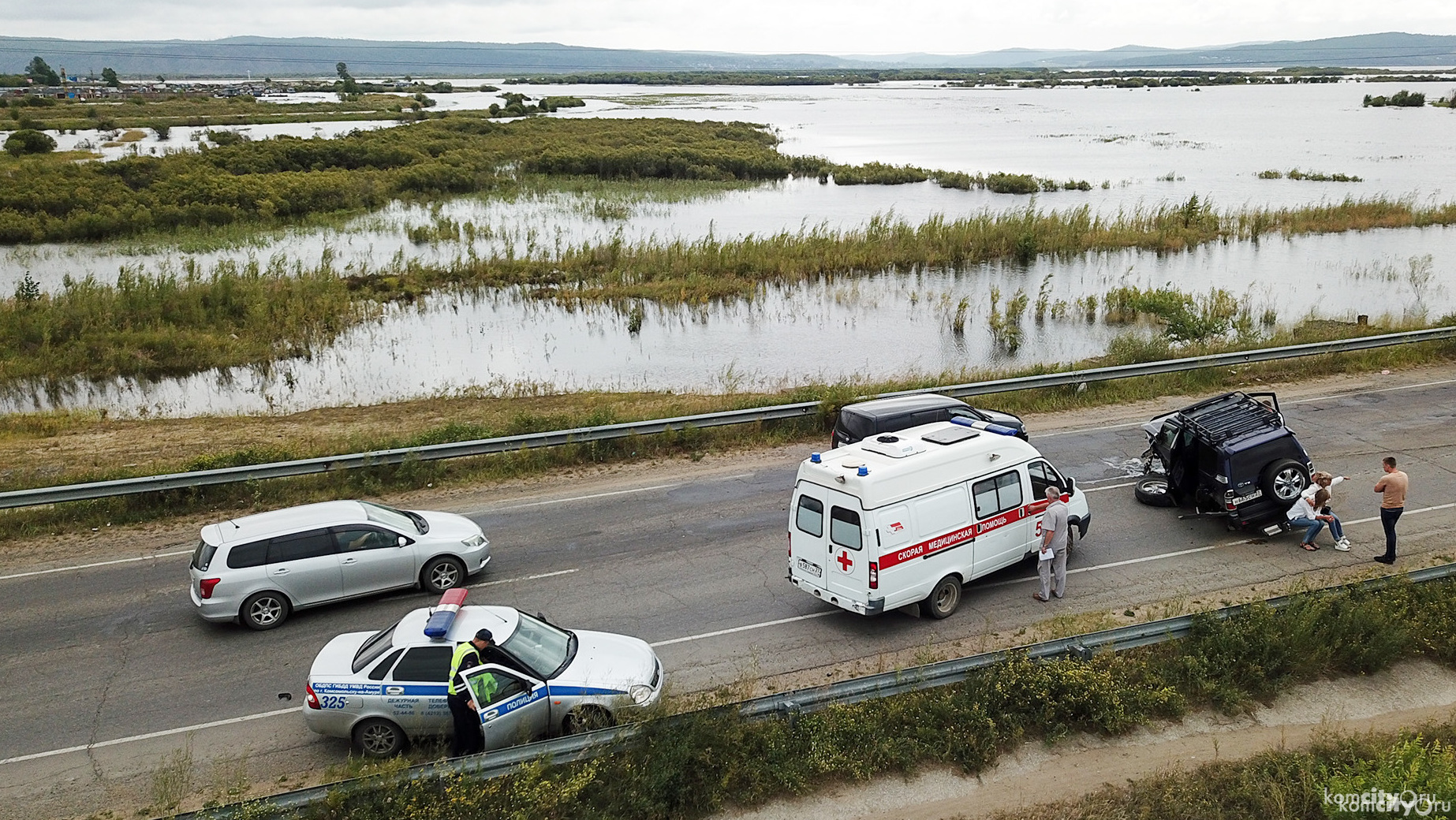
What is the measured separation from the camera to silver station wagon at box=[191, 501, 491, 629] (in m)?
13.2

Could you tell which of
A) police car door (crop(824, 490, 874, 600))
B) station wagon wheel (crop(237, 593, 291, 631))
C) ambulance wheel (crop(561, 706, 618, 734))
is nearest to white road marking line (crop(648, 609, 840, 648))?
police car door (crop(824, 490, 874, 600))

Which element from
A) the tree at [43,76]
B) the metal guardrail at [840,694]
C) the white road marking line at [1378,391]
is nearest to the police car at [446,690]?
the metal guardrail at [840,694]

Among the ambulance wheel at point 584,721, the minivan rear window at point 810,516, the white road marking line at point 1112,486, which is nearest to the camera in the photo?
the ambulance wheel at point 584,721

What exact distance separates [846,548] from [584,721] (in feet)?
12.7

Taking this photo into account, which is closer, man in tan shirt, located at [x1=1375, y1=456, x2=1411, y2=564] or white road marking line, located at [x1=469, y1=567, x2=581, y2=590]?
man in tan shirt, located at [x1=1375, y1=456, x2=1411, y2=564]

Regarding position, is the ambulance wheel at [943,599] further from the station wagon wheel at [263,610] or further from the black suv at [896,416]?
the station wagon wheel at [263,610]

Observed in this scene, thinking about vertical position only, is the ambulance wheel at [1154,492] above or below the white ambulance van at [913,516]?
below

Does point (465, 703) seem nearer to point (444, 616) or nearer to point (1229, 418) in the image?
point (444, 616)

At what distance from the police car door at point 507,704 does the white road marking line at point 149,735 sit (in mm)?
2968

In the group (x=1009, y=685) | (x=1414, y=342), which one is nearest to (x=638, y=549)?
(x=1009, y=685)

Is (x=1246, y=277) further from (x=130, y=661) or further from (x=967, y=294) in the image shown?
(x=130, y=661)

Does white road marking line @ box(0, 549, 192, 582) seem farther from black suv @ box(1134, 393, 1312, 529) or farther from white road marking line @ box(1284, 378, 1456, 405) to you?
white road marking line @ box(1284, 378, 1456, 405)

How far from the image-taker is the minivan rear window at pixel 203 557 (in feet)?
43.3

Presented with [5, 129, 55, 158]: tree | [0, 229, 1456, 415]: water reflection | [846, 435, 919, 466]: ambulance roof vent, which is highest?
[5, 129, 55, 158]: tree
